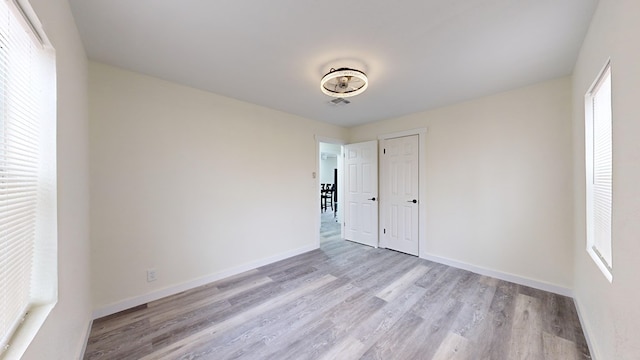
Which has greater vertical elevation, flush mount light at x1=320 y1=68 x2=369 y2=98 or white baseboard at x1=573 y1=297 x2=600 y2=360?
flush mount light at x1=320 y1=68 x2=369 y2=98

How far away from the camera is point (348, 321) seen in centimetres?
204

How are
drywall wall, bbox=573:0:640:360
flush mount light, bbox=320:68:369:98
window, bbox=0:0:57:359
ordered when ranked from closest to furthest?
window, bbox=0:0:57:359
drywall wall, bbox=573:0:640:360
flush mount light, bbox=320:68:369:98

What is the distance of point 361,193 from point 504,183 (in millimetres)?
2214

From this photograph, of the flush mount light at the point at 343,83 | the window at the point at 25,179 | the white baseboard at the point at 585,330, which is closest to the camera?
the window at the point at 25,179

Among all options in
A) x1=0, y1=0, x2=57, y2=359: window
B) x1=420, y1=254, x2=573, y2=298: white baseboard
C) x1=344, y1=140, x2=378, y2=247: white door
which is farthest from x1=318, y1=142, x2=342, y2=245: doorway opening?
x1=0, y1=0, x2=57, y2=359: window

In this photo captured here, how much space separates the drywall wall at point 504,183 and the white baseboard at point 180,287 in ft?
8.01

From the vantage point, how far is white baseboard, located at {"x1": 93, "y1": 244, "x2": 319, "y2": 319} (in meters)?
2.11

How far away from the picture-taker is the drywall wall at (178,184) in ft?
6.95

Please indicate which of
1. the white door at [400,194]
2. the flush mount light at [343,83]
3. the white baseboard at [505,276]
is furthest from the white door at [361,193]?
the flush mount light at [343,83]

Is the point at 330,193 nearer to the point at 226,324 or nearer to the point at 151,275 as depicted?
the point at 151,275

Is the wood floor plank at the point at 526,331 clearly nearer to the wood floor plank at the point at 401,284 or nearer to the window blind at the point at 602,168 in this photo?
the window blind at the point at 602,168

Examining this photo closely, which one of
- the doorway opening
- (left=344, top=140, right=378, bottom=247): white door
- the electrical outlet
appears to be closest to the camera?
the electrical outlet

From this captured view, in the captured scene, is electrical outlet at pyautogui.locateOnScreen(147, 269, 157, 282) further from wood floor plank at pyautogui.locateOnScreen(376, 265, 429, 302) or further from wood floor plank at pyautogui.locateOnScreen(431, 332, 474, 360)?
wood floor plank at pyautogui.locateOnScreen(431, 332, 474, 360)

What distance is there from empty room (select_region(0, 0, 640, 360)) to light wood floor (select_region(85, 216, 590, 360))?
20mm
